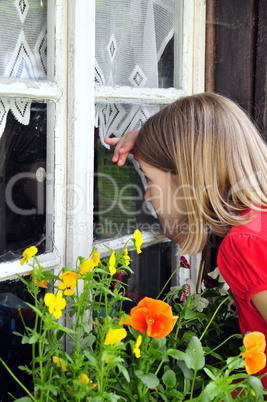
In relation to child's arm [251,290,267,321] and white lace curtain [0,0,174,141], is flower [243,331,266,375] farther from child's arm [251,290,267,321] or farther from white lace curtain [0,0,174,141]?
white lace curtain [0,0,174,141]

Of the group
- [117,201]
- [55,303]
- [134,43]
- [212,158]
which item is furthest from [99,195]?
[55,303]

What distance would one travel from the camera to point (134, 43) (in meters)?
1.62

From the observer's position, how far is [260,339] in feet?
3.04

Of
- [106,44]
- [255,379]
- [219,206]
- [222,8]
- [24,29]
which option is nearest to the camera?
[255,379]

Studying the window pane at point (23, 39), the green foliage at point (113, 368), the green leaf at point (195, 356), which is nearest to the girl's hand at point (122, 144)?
the window pane at point (23, 39)

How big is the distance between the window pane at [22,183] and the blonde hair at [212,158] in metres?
0.33

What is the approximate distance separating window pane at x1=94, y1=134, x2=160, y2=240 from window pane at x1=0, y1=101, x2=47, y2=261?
21 centimetres

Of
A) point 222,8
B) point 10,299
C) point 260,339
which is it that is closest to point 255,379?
point 260,339

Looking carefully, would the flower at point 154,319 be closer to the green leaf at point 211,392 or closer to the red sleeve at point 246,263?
the green leaf at point 211,392

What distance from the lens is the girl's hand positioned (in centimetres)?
151

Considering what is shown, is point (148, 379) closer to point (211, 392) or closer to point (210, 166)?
point (211, 392)

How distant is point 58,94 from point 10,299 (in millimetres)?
578

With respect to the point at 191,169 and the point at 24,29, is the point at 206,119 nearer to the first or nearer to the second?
the point at 191,169

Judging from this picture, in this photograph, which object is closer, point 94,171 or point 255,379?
point 255,379
